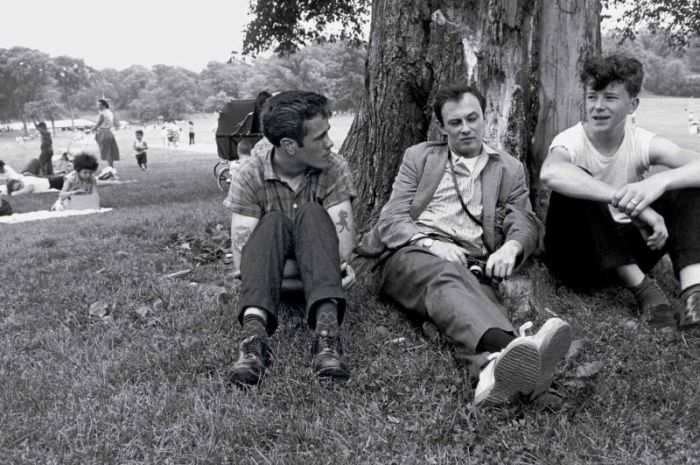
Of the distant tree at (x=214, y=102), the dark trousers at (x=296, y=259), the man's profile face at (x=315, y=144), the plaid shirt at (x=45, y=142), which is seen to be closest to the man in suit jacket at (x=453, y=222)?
the dark trousers at (x=296, y=259)

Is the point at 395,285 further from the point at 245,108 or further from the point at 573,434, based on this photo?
the point at 245,108

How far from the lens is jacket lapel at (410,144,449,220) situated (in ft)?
12.3

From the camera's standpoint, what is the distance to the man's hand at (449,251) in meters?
3.36

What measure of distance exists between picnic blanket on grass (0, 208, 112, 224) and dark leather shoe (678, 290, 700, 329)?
27.5ft

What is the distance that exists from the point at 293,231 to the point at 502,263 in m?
1.10

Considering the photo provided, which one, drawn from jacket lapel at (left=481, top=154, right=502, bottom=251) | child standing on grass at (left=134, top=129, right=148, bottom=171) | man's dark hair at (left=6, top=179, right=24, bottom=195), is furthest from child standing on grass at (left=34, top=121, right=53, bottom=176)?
jacket lapel at (left=481, top=154, right=502, bottom=251)

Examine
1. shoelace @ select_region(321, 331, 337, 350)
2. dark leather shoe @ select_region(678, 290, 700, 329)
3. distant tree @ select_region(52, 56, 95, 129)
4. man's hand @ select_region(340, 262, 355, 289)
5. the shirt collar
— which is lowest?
shoelace @ select_region(321, 331, 337, 350)

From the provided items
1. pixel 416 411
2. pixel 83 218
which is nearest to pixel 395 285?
pixel 416 411

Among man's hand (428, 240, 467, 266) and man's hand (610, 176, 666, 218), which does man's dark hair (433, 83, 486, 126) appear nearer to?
man's hand (428, 240, 467, 266)

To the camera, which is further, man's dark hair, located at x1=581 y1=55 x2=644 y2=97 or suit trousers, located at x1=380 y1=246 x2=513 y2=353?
man's dark hair, located at x1=581 y1=55 x2=644 y2=97

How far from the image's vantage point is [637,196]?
11.2 ft

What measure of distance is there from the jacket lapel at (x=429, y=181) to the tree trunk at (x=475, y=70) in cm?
60

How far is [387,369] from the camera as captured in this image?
3043 mm

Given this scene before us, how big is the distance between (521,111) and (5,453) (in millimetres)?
3446
